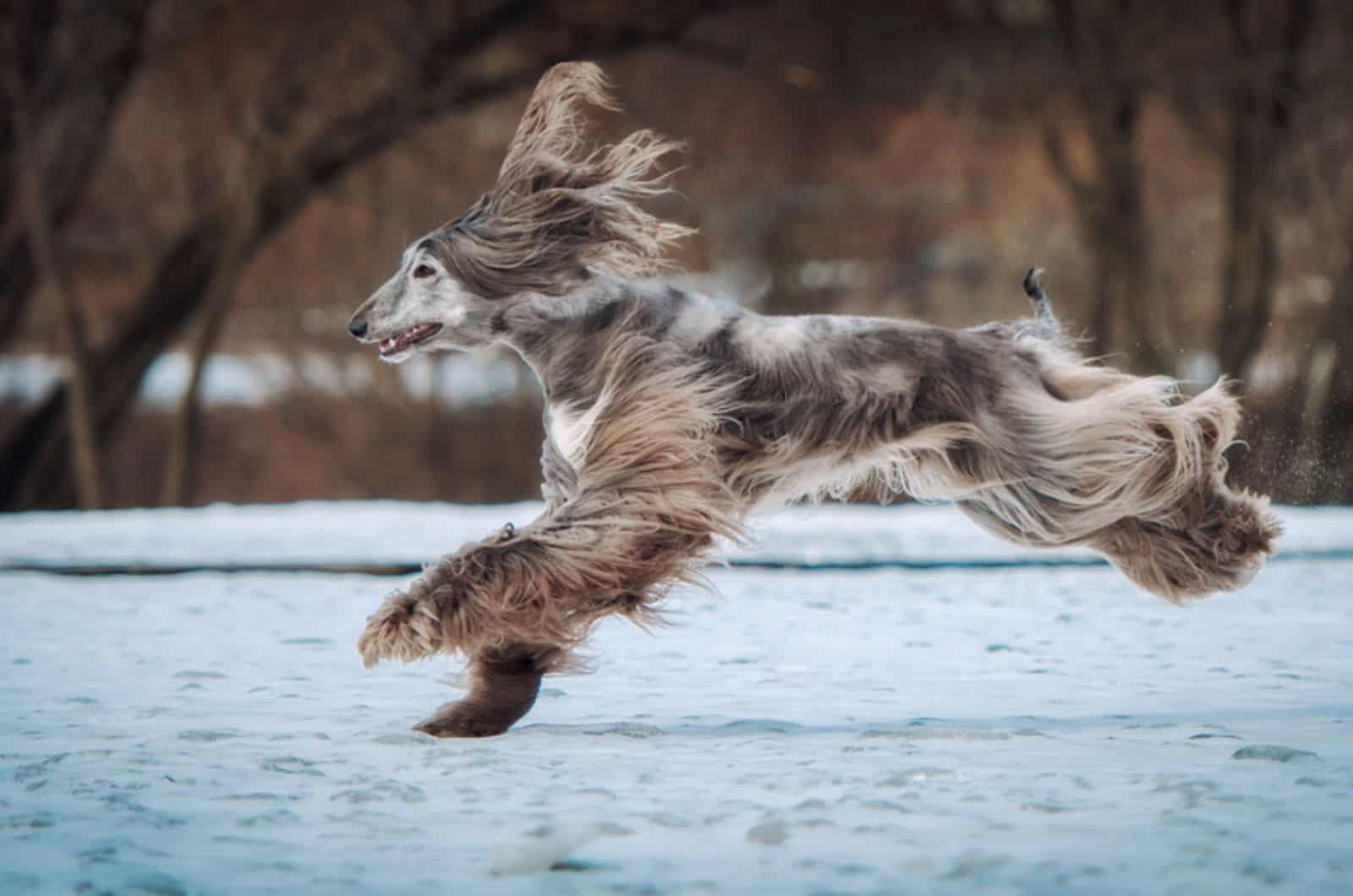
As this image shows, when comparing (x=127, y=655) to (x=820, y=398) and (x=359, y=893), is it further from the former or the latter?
(x=359, y=893)

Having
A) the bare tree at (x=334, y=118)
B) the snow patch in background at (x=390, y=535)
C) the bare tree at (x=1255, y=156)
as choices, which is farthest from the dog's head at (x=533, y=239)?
the bare tree at (x=1255, y=156)

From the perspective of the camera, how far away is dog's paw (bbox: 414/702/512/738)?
4137mm

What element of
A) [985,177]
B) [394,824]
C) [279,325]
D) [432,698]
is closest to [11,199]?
[279,325]

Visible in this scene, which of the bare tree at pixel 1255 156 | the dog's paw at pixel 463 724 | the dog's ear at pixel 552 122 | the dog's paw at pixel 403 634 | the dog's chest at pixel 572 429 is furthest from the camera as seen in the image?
the bare tree at pixel 1255 156

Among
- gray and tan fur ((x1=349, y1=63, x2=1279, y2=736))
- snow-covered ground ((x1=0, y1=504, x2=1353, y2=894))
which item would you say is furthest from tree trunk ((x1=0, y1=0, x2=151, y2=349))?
gray and tan fur ((x1=349, y1=63, x2=1279, y2=736))

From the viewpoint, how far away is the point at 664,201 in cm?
1681

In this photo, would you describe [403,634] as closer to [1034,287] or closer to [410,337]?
[410,337]

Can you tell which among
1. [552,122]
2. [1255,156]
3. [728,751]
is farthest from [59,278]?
[728,751]

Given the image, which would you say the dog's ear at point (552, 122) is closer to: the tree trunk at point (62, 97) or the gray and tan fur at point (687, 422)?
the gray and tan fur at point (687, 422)

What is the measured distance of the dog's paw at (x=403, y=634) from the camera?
398 centimetres

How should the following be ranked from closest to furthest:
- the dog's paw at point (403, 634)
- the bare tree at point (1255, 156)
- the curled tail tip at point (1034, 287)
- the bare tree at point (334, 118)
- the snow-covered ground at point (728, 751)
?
the snow-covered ground at point (728, 751) < the dog's paw at point (403, 634) < the curled tail tip at point (1034, 287) < the bare tree at point (334, 118) < the bare tree at point (1255, 156)

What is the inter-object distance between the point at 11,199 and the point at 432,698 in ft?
36.9

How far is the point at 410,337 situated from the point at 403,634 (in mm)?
835

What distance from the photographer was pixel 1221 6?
1495cm
